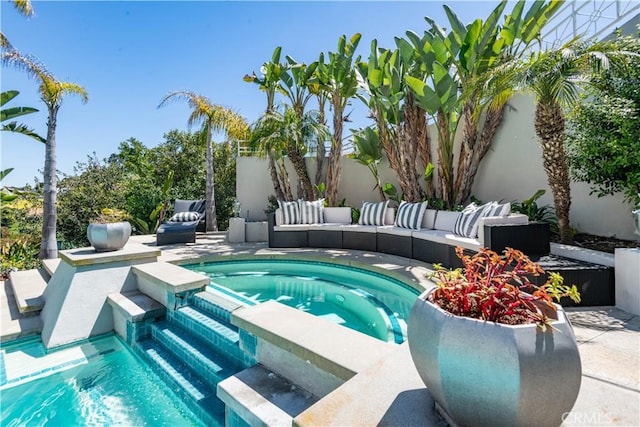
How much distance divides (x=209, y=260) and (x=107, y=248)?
2408 mm

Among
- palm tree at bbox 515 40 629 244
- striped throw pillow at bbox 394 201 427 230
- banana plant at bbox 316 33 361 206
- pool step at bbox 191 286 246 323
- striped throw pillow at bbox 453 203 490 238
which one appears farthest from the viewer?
banana plant at bbox 316 33 361 206

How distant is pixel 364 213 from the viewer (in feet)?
25.9

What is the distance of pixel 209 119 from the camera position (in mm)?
11172

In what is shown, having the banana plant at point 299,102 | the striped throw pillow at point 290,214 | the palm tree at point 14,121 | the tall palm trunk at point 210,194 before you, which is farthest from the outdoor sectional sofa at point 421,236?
the palm tree at point 14,121

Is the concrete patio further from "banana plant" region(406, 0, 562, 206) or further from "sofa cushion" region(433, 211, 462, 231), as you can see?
"banana plant" region(406, 0, 562, 206)

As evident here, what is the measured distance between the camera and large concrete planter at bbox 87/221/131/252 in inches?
177

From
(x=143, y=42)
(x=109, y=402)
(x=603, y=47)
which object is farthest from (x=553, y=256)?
(x=143, y=42)

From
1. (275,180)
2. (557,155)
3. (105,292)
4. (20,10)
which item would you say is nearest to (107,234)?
(105,292)

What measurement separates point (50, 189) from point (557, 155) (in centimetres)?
1135

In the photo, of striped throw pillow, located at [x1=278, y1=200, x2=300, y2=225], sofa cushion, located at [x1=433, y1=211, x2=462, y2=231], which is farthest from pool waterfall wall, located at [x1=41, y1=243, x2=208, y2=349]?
sofa cushion, located at [x1=433, y1=211, x2=462, y2=231]

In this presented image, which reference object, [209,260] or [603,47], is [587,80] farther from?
[209,260]

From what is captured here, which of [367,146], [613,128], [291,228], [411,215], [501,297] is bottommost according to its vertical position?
[291,228]

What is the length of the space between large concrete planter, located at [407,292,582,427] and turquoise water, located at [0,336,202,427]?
215 centimetres

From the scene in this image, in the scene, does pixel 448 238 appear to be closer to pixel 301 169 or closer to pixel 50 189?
pixel 301 169
